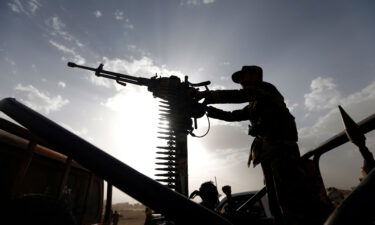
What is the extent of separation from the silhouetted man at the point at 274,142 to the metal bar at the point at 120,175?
1933 millimetres

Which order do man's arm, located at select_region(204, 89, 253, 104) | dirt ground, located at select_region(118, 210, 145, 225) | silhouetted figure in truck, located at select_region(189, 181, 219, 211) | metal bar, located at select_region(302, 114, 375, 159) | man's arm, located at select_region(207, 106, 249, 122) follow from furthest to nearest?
dirt ground, located at select_region(118, 210, 145, 225) < silhouetted figure in truck, located at select_region(189, 181, 219, 211) < man's arm, located at select_region(207, 106, 249, 122) < man's arm, located at select_region(204, 89, 253, 104) < metal bar, located at select_region(302, 114, 375, 159)

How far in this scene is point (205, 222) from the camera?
0.55 meters

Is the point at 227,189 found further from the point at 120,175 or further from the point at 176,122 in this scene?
the point at 120,175

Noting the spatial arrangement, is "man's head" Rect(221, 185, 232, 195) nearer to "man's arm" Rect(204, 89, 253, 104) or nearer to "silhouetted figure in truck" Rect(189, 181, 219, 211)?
"silhouetted figure in truck" Rect(189, 181, 219, 211)

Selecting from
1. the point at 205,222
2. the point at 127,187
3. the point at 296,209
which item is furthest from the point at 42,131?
the point at 296,209

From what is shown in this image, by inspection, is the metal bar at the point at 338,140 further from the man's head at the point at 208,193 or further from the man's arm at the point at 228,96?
the man's head at the point at 208,193

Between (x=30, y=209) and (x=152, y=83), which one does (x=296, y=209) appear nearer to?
(x=30, y=209)

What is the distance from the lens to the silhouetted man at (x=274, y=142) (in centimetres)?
Answer: 218

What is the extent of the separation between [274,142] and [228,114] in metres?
1.22

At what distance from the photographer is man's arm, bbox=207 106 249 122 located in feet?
11.7

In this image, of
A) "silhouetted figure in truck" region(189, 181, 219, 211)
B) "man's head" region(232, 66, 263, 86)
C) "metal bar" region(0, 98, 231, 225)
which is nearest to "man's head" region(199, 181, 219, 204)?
"silhouetted figure in truck" region(189, 181, 219, 211)

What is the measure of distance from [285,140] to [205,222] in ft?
7.49

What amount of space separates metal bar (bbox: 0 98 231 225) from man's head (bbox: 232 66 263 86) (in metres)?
2.85

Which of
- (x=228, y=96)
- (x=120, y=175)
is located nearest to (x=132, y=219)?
(x=228, y=96)
